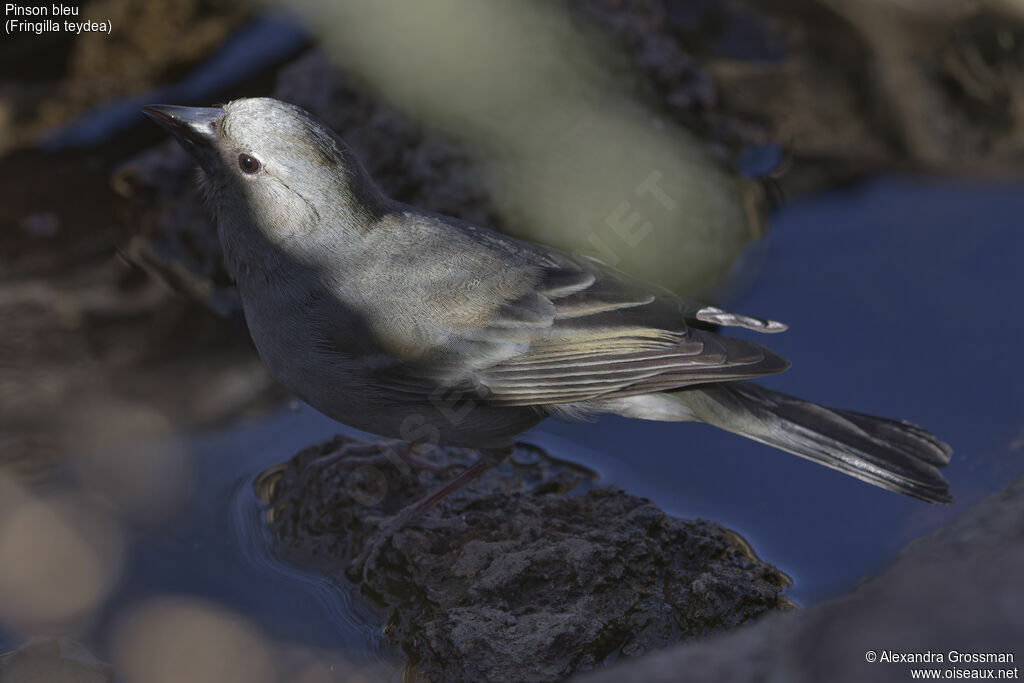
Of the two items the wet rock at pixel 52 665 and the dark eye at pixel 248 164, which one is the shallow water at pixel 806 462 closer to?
the wet rock at pixel 52 665

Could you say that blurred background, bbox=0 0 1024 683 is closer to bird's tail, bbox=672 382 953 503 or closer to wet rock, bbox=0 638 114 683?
wet rock, bbox=0 638 114 683

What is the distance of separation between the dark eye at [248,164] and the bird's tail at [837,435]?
6.62 feet

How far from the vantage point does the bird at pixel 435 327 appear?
4.13 meters

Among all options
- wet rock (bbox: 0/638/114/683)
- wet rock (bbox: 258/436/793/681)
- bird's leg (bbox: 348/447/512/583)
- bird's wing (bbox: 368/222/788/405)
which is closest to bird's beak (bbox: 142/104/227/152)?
bird's wing (bbox: 368/222/788/405)

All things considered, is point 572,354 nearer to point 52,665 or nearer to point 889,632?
point 889,632

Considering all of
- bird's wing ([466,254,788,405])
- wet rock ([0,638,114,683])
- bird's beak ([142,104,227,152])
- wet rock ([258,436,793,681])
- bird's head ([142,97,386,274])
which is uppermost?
bird's beak ([142,104,227,152])

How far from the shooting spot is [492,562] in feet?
13.3

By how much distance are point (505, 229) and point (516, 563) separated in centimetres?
232

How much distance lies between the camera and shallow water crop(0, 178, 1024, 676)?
14.3 feet

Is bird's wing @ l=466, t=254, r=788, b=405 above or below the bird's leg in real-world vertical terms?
above

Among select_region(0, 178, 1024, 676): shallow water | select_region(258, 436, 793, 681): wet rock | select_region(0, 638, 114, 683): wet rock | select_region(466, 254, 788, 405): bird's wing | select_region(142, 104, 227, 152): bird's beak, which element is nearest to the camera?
select_region(258, 436, 793, 681): wet rock

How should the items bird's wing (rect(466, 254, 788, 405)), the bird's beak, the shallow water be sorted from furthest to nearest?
the shallow water < the bird's beak < bird's wing (rect(466, 254, 788, 405))

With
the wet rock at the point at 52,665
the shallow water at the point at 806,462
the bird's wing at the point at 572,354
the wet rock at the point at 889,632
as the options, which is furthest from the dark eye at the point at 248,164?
the wet rock at the point at 889,632

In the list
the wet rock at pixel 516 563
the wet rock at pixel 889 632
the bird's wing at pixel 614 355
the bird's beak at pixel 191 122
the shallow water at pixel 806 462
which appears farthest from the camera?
the shallow water at pixel 806 462
